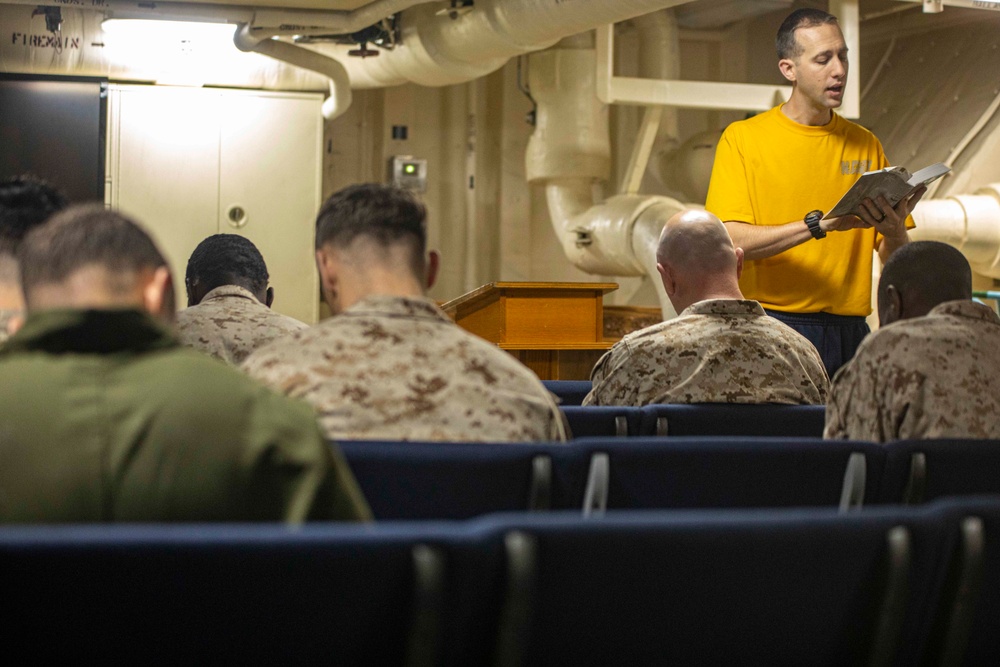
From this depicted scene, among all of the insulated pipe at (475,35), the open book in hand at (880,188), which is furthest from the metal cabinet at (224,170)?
the open book in hand at (880,188)

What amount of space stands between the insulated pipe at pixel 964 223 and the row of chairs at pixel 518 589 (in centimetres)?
540

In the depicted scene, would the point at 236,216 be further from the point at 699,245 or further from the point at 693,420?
the point at 693,420

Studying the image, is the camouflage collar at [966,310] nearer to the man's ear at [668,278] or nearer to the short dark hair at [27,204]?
the man's ear at [668,278]

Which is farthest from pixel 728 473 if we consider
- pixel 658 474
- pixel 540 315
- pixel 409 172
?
pixel 409 172

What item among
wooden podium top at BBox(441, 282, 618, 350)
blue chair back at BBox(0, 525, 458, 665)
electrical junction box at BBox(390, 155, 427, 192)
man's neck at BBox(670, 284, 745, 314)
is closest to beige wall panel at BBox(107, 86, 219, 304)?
electrical junction box at BBox(390, 155, 427, 192)

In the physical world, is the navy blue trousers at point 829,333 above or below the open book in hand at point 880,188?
below

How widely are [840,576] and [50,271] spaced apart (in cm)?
90

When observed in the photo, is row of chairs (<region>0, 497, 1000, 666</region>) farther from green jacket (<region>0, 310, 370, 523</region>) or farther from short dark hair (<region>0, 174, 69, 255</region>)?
short dark hair (<region>0, 174, 69, 255</region>)

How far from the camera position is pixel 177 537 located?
37.4 inches

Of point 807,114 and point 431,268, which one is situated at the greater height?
point 807,114

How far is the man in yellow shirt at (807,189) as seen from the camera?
10.9ft

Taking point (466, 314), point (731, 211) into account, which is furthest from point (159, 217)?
point (731, 211)

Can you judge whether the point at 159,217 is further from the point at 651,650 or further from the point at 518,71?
the point at 651,650

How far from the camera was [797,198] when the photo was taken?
3.39 m
